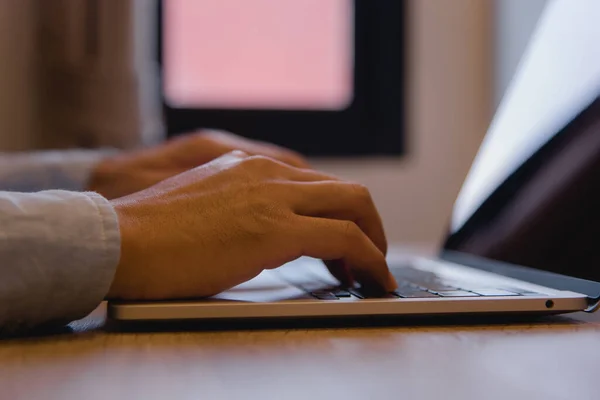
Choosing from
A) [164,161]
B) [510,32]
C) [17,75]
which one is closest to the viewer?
[164,161]

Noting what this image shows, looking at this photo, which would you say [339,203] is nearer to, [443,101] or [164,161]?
[164,161]

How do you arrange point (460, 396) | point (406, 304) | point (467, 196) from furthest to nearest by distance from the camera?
point (467, 196), point (406, 304), point (460, 396)

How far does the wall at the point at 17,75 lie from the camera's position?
1.38 m

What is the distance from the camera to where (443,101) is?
5.83ft

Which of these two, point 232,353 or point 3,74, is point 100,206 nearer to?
point 232,353

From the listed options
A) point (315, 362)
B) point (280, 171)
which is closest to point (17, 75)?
point (280, 171)

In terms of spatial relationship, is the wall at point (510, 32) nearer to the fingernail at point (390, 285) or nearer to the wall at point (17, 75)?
the wall at point (17, 75)

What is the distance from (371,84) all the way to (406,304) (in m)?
1.39

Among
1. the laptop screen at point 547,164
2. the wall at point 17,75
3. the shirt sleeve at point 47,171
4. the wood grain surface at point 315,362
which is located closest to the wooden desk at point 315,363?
the wood grain surface at point 315,362

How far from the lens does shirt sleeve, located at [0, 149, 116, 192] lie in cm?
100

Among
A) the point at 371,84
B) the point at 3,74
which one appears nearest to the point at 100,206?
the point at 3,74

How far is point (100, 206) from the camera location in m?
0.47

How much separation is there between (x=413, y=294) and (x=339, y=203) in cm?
9

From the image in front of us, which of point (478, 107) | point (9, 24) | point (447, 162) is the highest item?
point (9, 24)
